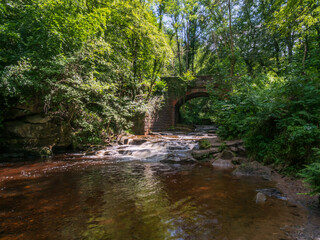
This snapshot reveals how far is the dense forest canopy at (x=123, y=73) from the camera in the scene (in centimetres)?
436

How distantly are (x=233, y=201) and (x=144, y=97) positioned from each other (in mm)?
9599

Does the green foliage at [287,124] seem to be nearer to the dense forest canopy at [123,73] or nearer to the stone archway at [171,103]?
the dense forest canopy at [123,73]

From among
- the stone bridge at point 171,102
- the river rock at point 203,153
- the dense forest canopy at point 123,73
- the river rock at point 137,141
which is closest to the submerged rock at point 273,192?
the dense forest canopy at point 123,73

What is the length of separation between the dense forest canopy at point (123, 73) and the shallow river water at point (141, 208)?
1.39 meters

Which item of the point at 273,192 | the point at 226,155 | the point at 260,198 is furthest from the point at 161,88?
the point at 260,198

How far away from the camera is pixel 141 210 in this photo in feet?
7.88

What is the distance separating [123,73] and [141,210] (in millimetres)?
8241

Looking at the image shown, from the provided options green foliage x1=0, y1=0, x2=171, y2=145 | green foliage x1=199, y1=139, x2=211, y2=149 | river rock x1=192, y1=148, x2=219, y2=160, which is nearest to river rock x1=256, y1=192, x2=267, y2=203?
river rock x1=192, y1=148, x2=219, y2=160

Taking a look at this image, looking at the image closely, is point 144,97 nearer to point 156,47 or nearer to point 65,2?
point 156,47

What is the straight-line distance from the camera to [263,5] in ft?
42.9

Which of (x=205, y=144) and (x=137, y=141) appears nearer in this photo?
(x=205, y=144)

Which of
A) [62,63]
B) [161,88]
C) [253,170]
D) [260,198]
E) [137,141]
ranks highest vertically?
[161,88]

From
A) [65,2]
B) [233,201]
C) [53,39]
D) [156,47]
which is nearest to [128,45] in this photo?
[156,47]

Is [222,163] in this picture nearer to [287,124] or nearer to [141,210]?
[287,124]
